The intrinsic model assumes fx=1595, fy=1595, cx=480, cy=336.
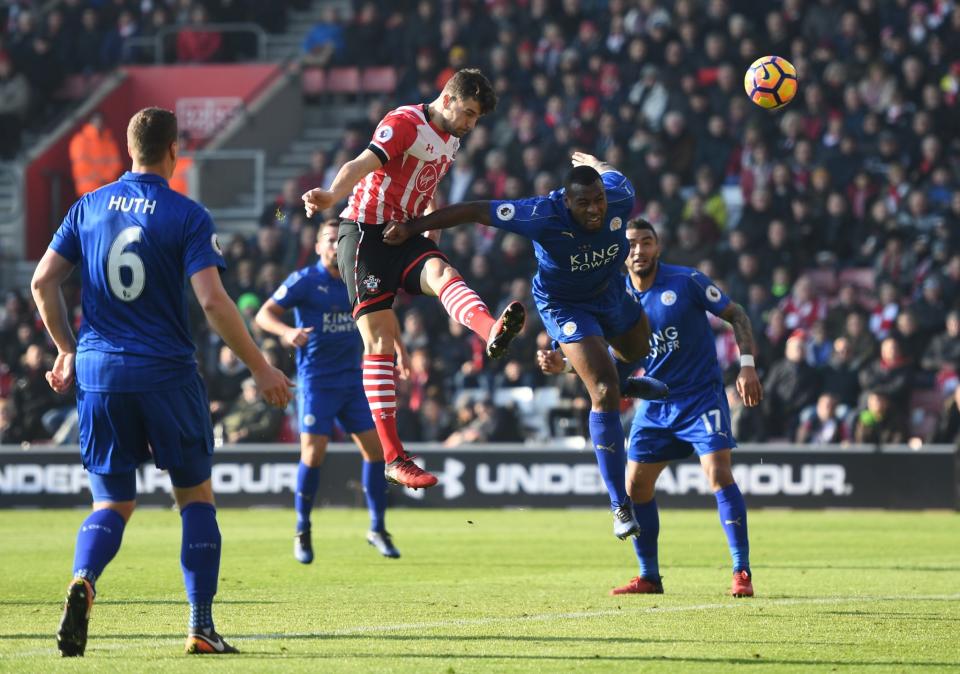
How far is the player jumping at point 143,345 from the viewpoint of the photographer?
23.6ft

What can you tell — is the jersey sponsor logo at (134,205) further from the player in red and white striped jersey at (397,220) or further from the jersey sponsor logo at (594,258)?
the jersey sponsor logo at (594,258)

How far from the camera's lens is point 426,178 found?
31.8 feet

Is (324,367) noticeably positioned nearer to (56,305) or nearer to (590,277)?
(590,277)

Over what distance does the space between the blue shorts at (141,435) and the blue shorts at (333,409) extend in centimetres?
691

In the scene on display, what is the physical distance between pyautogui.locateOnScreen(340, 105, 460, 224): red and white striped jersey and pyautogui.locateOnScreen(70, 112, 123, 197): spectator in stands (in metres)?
17.9

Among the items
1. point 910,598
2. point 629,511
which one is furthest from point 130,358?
point 910,598

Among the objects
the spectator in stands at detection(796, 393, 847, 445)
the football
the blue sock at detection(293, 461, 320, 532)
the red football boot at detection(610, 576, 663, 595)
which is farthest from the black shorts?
the spectator in stands at detection(796, 393, 847, 445)

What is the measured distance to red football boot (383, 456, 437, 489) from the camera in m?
8.97

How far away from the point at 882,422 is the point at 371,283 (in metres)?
10.9

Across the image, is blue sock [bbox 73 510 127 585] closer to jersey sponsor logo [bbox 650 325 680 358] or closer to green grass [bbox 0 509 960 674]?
green grass [bbox 0 509 960 674]

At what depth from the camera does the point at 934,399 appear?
66.9ft

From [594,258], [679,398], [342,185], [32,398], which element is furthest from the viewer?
[32,398]

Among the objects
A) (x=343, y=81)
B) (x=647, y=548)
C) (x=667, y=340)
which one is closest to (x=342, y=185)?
(x=667, y=340)

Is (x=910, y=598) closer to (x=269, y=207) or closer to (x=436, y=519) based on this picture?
(x=436, y=519)
